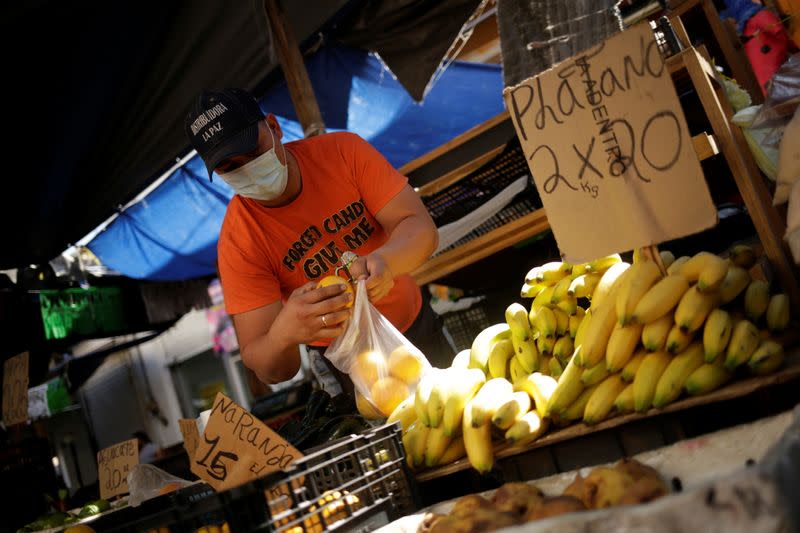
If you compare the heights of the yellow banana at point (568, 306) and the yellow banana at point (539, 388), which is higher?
the yellow banana at point (568, 306)

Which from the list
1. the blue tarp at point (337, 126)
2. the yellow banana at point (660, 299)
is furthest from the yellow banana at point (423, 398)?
the blue tarp at point (337, 126)

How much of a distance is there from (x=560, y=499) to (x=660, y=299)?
2.40 ft

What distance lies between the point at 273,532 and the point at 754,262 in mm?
1775

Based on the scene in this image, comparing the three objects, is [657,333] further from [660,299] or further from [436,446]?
[436,446]

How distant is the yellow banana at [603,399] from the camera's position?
179 centimetres

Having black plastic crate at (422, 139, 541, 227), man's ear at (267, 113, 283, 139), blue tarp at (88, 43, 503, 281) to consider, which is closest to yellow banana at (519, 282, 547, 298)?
man's ear at (267, 113, 283, 139)

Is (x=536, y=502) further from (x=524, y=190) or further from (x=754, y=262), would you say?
(x=524, y=190)

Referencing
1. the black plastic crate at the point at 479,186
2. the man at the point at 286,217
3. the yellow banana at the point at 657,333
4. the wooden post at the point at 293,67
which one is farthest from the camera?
the wooden post at the point at 293,67

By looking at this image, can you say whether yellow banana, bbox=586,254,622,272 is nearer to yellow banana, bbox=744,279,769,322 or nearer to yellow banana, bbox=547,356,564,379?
yellow banana, bbox=547,356,564,379

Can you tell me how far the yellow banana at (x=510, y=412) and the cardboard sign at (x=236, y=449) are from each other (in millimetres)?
590

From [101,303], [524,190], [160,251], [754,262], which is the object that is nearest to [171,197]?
[160,251]

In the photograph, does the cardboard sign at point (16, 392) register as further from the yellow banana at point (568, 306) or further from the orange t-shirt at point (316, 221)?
the yellow banana at point (568, 306)

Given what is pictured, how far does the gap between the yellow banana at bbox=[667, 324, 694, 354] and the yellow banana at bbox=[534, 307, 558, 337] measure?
1.39 ft

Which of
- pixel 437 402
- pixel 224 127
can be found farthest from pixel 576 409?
pixel 224 127
